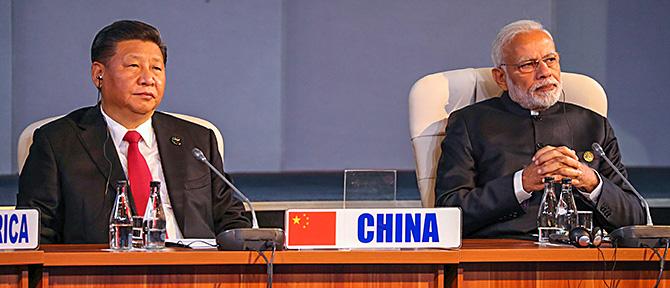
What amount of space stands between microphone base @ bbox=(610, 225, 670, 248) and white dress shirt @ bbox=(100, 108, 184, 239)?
1166 mm

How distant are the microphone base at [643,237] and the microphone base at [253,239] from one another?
0.70 m

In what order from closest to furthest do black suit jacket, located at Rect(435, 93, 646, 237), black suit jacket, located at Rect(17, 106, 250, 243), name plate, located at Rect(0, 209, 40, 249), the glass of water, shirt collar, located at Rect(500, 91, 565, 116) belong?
name plate, located at Rect(0, 209, 40, 249), the glass of water, black suit jacket, located at Rect(17, 106, 250, 243), black suit jacket, located at Rect(435, 93, 646, 237), shirt collar, located at Rect(500, 91, 565, 116)

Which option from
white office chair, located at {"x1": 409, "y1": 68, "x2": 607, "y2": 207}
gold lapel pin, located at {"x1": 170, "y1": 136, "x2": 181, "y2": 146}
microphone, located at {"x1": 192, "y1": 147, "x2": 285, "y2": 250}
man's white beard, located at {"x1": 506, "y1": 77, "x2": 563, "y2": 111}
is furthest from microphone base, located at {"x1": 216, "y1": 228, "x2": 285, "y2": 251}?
man's white beard, located at {"x1": 506, "y1": 77, "x2": 563, "y2": 111}

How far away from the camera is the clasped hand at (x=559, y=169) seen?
110 inches

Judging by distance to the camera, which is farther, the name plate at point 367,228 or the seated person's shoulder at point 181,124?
the seated person's shoulder at point 181,124

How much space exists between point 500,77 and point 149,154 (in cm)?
107

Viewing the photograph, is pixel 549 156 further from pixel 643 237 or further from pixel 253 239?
pixel 253 239

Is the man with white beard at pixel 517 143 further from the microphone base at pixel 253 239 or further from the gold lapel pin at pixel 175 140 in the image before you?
the microphone base at pixel 253 239

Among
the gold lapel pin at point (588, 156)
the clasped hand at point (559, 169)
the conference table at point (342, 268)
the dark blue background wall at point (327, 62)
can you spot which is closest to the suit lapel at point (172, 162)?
the conference table at point (342, 268)

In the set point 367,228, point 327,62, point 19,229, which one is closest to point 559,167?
point 367,228

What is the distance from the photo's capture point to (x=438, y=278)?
2066 mm

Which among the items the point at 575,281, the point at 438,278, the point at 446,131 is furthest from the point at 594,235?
the point at 446,131

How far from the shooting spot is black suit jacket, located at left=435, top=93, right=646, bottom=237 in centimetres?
293

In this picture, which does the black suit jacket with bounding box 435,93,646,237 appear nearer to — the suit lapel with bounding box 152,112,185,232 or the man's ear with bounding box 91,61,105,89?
the suit lapel with bounding box 152,112,185,232
